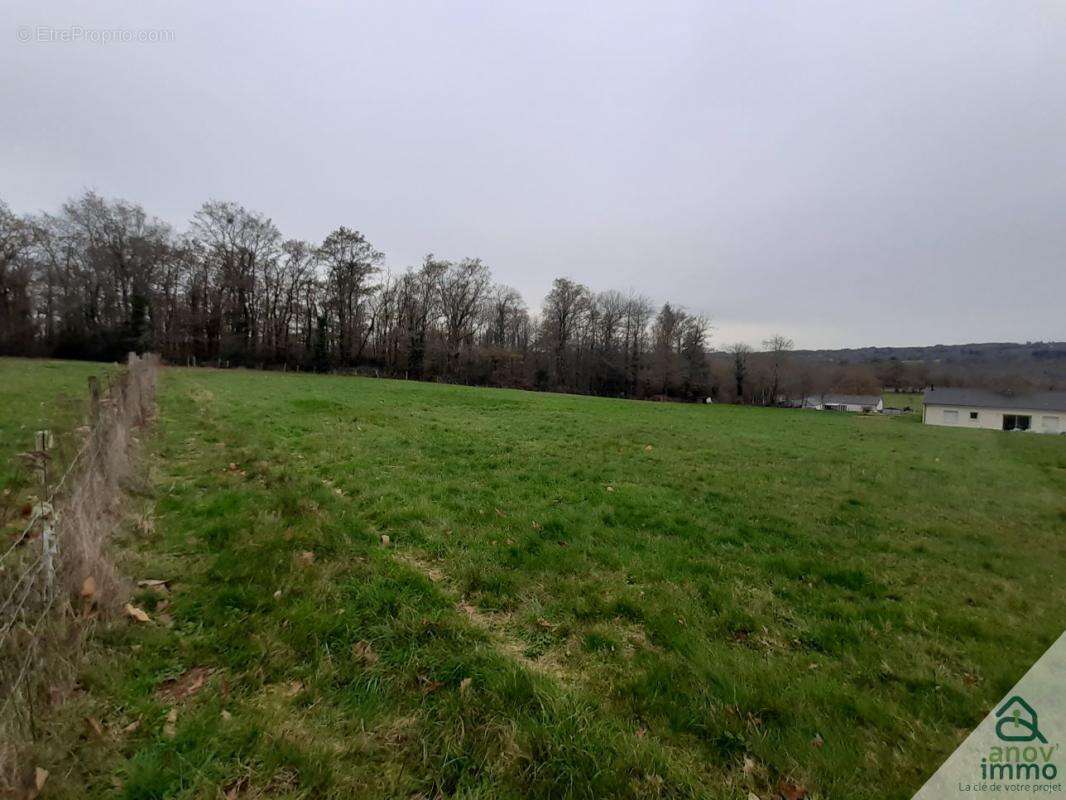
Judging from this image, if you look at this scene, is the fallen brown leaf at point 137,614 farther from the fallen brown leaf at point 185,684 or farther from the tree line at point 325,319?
the tree line at point 325,319

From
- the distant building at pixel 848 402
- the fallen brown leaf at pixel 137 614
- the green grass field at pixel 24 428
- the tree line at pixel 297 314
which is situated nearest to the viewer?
the fallen brown leaf at pixel 137 614

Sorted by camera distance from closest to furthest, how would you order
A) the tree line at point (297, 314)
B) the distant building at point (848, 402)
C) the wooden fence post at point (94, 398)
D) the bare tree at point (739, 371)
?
1. the wooden fence post at point (94, 398)
2. the tree line at point (297, 314)
3. the bare tree at point (739, 371)
4. the distant building at point (848, 402)

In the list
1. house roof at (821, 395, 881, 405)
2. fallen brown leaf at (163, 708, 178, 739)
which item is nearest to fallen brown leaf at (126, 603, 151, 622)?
fallen brown leaf at (163, 708, 178, 739)

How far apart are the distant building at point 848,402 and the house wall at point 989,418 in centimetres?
2537

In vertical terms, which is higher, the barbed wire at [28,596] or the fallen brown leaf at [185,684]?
the barbed wire at [28,596]

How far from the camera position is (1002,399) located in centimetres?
4194

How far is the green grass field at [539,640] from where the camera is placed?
222 cm

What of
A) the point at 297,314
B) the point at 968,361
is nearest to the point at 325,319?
the point at 297,314

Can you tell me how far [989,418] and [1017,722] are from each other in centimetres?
5714

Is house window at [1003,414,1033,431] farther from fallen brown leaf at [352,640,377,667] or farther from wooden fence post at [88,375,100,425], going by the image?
wooden fence post at [88,375,100,425]

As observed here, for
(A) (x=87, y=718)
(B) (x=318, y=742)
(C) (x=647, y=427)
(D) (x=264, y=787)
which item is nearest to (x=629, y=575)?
(B) (x=318, y=742)

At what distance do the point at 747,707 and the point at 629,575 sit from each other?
5.53ft

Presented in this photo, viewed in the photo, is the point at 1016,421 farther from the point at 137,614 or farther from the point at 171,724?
the point at 137,614

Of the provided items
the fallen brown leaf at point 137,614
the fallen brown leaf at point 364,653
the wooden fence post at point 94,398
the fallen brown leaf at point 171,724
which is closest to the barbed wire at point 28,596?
the fallen brown leaf at point 137,614
